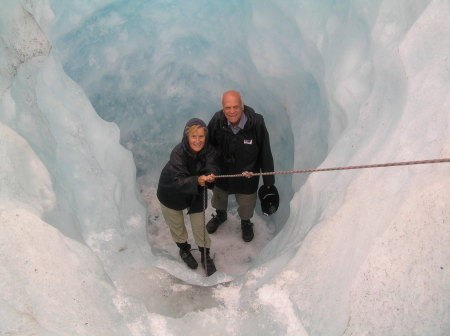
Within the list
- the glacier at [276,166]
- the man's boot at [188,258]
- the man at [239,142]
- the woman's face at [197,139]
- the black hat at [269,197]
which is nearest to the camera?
the glacier at [276,166]

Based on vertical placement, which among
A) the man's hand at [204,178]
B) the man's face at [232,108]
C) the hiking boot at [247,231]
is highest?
the man's face at [232,108]

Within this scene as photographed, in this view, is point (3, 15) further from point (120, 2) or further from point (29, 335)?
point (29, 335)

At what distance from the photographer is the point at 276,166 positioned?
3.31 meters

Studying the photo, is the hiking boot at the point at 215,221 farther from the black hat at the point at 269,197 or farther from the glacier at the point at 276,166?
the black hat at the point at 269,197

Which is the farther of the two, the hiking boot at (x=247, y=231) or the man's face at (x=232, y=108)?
the hiking boot at (x=247, y=231)

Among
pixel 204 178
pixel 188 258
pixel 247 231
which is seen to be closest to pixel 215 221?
pixel 247 231

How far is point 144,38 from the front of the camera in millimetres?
3213

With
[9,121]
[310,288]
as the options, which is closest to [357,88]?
[310,288]

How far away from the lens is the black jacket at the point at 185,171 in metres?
1.98

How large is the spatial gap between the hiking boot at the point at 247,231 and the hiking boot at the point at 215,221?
7.4 inches

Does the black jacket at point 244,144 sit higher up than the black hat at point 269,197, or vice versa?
the black jacket at point 244,144

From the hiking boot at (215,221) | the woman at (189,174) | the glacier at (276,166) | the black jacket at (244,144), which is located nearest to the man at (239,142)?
the black jacket at (244,144)

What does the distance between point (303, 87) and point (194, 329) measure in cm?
178

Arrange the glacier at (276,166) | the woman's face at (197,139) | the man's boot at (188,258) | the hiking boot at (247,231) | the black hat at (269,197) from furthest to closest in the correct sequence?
the hiking boot at (247,231) < the man's boot at (188,258) < the black hat at (269,197) < the woman's face at (197,139) < the glacier at (276,166)
